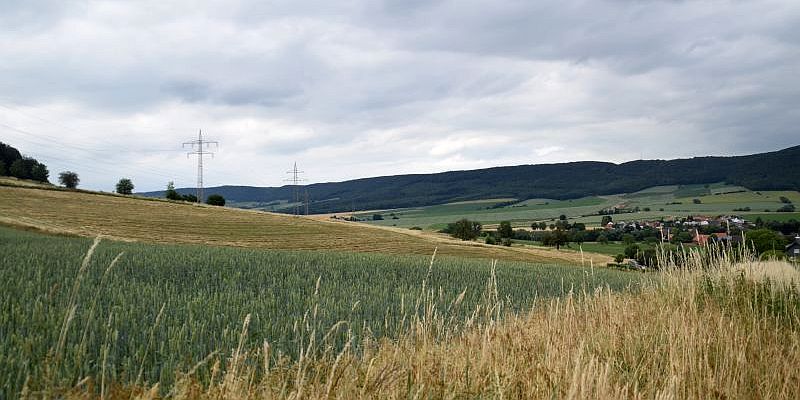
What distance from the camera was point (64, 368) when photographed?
4.52m

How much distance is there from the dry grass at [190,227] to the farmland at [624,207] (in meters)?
47.2

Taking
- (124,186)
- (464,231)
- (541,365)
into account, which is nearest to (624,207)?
(464,231)

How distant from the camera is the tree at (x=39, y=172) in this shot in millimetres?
81750

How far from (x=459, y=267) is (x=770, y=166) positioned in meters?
139

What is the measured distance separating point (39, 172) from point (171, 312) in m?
91.1

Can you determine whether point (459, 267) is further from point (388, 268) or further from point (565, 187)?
point (565, 187)

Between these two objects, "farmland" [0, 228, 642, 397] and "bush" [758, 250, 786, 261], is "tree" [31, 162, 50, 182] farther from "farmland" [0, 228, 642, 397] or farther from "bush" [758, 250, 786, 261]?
"bush" [758, 250, 786, 261]

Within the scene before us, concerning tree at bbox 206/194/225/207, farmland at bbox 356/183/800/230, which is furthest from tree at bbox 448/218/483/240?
tree at bbox 206/194/225/207

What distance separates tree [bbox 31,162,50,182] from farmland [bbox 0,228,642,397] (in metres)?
80.4

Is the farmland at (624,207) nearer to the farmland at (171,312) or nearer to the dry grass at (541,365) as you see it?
the farmland at (171,312)

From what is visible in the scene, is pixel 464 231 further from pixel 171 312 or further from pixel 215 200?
pixel 171 312

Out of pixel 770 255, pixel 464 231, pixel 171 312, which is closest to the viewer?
pixel 171 312

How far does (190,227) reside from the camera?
4216cm

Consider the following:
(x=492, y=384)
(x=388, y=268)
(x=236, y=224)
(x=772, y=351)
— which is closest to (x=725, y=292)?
(x=772, y=351)
